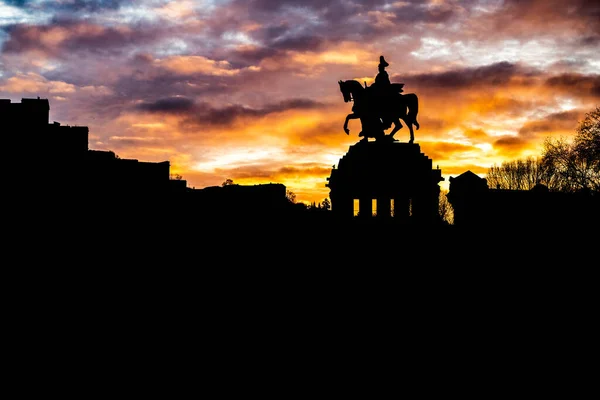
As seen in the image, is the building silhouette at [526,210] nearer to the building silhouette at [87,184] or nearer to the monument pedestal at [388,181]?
the monument pedestal at [388,181]

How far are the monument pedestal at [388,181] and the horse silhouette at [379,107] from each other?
738 millimetres

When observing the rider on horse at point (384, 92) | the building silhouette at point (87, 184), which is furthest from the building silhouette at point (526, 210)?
the building silhouette at point (87, 184)

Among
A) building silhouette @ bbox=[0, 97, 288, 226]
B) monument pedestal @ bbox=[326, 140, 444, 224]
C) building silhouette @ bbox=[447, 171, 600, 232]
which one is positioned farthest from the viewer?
monument pedestal @ bbox=[326, 140, 444, 224]

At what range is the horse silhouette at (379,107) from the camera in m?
26.5

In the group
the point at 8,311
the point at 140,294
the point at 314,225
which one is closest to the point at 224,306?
the point at 140,294

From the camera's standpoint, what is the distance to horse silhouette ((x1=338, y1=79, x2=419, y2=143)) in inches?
1041

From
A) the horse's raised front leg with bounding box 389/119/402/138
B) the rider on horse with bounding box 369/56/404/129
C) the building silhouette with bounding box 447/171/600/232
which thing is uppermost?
the rider on horse with bounding box 369/56/404/129

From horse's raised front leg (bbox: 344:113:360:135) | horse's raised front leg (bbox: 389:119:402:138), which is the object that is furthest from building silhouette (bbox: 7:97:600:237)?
horse's raised front leg (bbox: 344:113:360:135)

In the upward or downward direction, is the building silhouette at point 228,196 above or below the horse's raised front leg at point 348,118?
below

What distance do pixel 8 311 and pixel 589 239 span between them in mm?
18670

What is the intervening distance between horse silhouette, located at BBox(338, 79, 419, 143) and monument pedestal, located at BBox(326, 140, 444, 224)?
2.42 ft

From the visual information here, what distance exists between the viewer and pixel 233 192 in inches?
1048

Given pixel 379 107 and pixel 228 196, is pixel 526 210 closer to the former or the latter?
pixel 379 107

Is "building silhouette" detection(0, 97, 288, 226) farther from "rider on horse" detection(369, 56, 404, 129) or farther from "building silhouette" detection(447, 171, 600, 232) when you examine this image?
"building silhouette" detection(447, 171, 600, 232)
